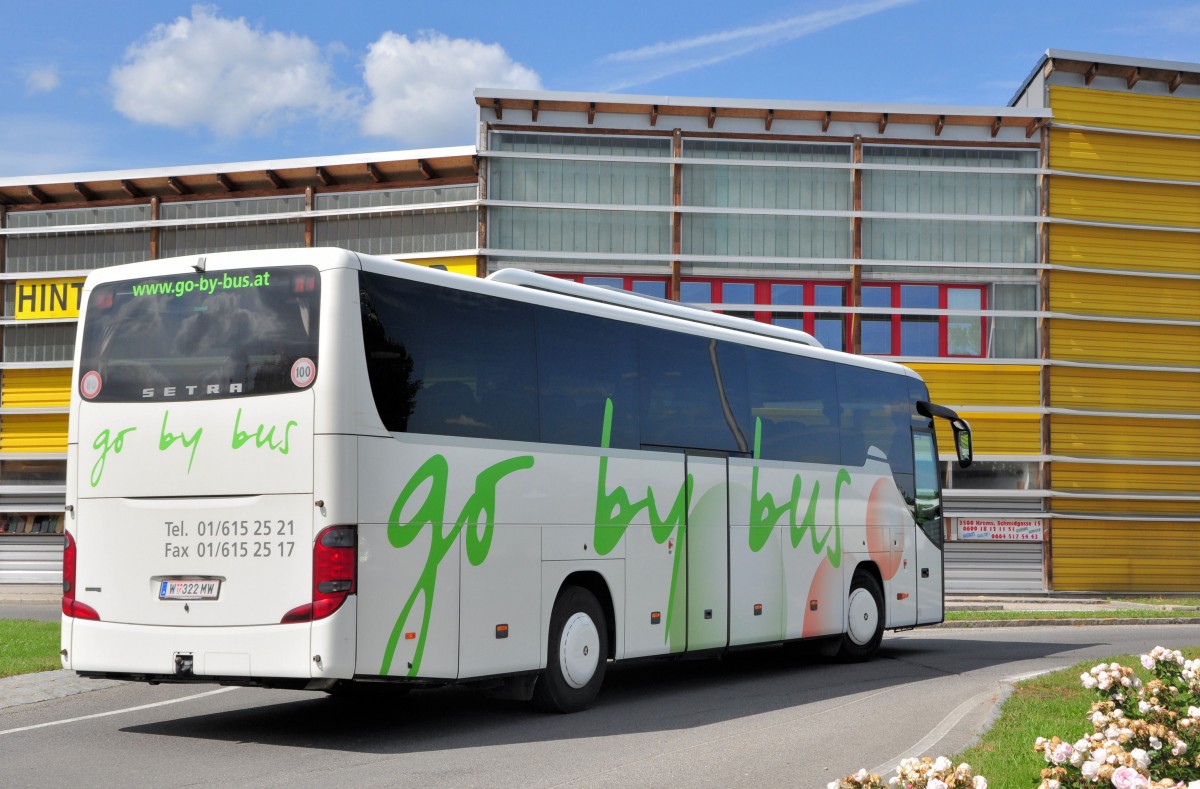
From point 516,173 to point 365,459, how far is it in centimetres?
2188

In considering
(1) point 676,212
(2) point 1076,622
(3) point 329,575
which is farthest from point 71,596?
(1) point 676,212

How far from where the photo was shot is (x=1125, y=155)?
32000 mm

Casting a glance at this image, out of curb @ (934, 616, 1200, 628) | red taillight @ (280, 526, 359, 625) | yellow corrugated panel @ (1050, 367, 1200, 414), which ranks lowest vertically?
curb @ (934, 616, 1200, 628)

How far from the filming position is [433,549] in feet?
34.1

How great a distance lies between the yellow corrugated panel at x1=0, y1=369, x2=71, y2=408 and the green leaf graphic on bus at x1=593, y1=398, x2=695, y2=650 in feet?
79.8

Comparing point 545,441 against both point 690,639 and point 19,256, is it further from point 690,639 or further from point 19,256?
point 19,256

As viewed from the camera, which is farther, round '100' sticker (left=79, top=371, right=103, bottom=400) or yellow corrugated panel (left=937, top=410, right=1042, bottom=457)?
yellow corrugated panel (left=937, top=410, right=1042, bottom=457)

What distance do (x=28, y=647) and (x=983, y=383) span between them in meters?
21.0

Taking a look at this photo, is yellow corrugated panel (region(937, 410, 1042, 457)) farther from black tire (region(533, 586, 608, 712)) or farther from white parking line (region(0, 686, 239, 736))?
white parking line (region(0, 686, 239, 736))

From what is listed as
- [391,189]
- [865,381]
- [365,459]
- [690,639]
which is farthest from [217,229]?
[365,459]

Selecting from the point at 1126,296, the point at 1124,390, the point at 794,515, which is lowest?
the point at 794,515

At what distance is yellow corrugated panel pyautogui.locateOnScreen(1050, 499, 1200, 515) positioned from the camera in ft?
103

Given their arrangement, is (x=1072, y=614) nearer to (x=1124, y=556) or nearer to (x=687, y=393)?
(x=1124, y=556)

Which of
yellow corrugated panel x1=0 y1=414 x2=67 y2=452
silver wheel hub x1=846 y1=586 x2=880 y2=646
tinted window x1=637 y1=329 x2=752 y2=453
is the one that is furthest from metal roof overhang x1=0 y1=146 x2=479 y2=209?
tinted window x1=637 y1=329 x2=752 y2=453
